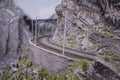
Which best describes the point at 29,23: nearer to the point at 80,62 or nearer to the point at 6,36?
the point at 6,36

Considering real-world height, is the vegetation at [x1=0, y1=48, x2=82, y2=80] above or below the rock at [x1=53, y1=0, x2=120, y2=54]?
below

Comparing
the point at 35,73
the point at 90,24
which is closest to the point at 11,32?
the point at 90,24

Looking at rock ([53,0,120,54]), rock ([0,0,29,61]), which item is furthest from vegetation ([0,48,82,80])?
rock ([0,0,29,61])

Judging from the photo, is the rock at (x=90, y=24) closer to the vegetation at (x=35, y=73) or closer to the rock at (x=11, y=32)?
the vegetation at (x=35, y=73)

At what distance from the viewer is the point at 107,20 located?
3791 cm

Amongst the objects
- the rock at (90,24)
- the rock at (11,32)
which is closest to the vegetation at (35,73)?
the rock at (90,24)

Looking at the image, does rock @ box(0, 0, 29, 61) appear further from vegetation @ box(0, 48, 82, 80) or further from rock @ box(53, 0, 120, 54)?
vegetation @ box(0, 48, 82, 80)

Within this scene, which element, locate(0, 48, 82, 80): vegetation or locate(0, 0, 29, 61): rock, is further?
locate(0, 0, 29, 61): rock

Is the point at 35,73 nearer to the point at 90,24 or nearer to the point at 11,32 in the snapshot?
the point at 90,24

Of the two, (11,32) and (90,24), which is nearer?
(90,24)

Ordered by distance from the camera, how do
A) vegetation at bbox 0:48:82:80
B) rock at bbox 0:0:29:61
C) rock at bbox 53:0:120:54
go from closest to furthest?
vegetation at bbox 0:48:82:80 → rock at bbox 53:0:120:54 → rock at bbox 0:0:29:61

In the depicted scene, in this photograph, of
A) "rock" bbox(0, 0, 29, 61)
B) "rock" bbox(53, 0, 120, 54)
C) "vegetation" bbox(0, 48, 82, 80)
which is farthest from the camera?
"rock" bbox(0, 0, 29, 61)

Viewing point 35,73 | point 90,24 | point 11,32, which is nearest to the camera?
point 35,73

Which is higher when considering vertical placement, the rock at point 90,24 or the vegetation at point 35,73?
the rock at point 90,24
